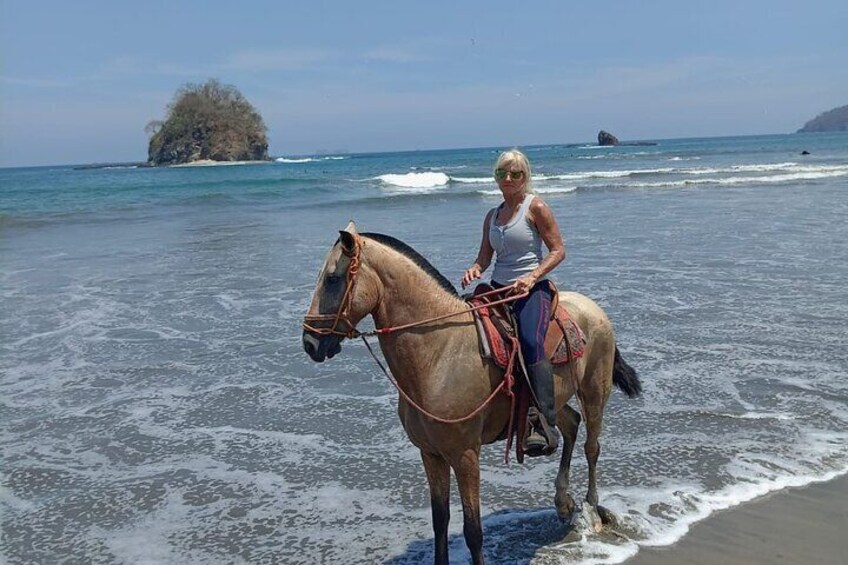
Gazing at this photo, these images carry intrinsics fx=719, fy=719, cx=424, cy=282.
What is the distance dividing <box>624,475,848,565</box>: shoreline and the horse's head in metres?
2.42

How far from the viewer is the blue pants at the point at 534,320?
412 cm

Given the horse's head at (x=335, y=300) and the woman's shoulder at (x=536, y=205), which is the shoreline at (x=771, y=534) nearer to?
the woman's shoulder at (x=536, y=205)

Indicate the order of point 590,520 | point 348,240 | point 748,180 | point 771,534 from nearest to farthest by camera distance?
1. point 348,240
2. point 771,534
3. point 590,520
4. point 748,180

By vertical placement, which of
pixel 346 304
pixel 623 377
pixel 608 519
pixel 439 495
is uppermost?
pixel 346 304

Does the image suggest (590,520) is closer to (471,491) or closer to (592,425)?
(592,425)

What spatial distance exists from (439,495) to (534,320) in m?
1.14

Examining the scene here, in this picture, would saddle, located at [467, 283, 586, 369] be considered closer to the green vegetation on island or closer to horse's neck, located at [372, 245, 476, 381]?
horse's neck, located at [372, 245, 476, 381]

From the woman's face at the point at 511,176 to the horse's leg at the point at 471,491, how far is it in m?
1.50

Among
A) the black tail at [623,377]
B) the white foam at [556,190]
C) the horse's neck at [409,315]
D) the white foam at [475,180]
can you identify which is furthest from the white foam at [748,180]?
the horse's neck at [409,315]

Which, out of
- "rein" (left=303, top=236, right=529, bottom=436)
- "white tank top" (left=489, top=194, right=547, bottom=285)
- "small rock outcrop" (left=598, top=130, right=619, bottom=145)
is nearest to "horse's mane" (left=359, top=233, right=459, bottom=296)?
"rein" (left=303, top=236, right=529, bottom=436)

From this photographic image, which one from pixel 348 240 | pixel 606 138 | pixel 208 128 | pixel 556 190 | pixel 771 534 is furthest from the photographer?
pixel 606 138

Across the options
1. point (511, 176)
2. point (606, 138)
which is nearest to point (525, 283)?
point (511, 176)

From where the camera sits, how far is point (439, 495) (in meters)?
4.11

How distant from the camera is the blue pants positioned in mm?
4121
